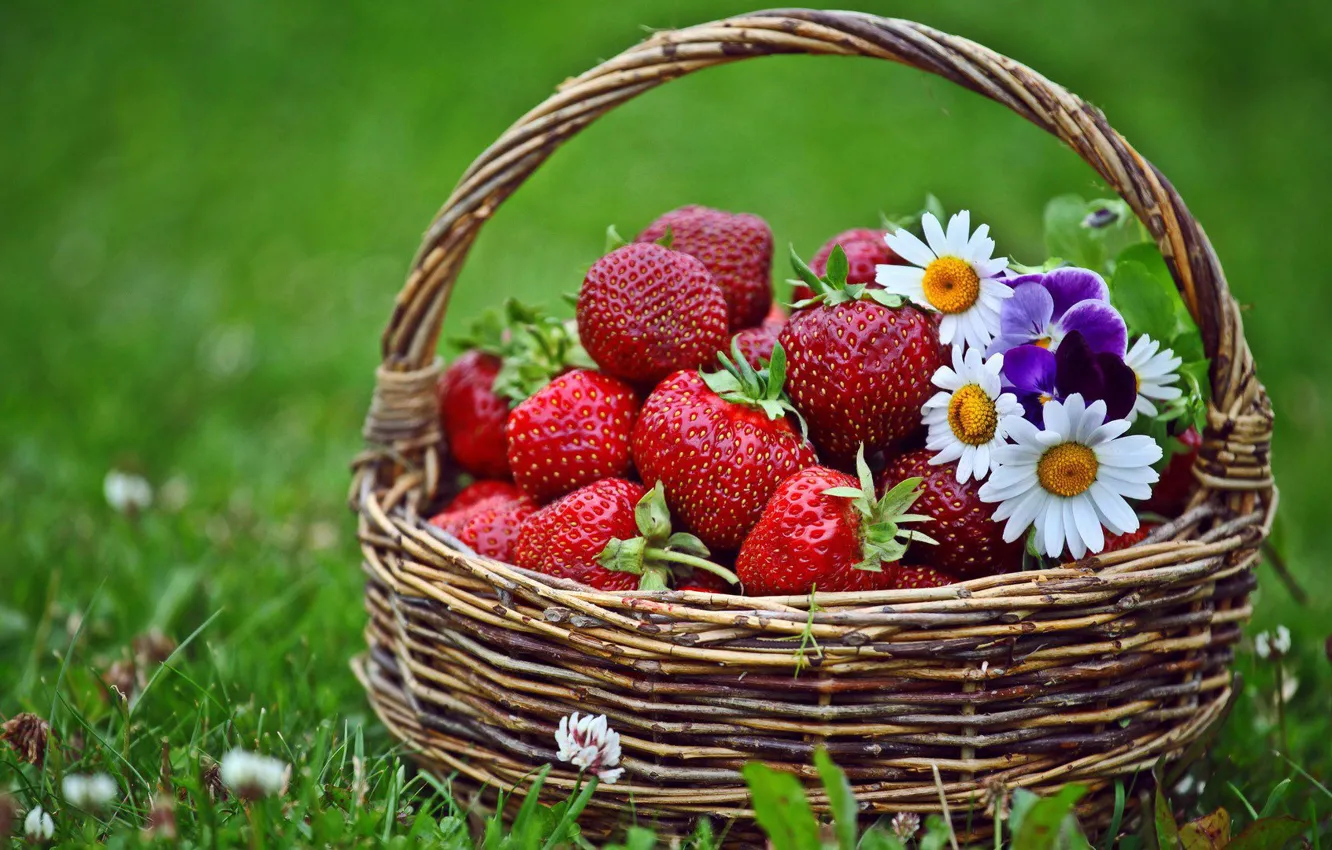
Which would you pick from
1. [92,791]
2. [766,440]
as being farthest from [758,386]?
[92,791]

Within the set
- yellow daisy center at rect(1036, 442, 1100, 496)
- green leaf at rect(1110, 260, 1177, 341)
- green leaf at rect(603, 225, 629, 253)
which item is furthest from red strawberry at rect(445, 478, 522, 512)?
green leaf at rect(1110, 260, 1177, 341)

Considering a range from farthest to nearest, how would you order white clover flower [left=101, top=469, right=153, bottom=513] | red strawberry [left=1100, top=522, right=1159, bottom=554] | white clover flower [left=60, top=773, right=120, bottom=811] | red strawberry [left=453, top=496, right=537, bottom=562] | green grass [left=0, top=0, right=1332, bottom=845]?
white clover flower [left=101, top=469, right=153, bottom=513]
green grass [left=0, top=0, right=1332, bottom=845]
red strawberry [left=453, top=496, right=537, bottom=562]
red strawberry [left=1100, top=522, right=1159, bottom=554]
white clover flower [left=60, top=773, right=120, bottom=811]

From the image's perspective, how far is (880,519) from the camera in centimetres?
115

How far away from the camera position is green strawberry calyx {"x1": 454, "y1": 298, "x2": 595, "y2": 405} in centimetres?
148

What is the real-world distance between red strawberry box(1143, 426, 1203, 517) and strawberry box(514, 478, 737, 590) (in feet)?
1.99

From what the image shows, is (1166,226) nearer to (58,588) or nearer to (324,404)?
(58,588)

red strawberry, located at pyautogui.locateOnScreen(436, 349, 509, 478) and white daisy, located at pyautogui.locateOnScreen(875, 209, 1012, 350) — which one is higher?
white daisy, located at pyautogui.locateOnScreen(875, 209, 1012, 350)

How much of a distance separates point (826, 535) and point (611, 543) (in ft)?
0.75

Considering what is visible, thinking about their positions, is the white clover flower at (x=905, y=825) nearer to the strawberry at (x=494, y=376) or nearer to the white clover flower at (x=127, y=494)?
the strawberry at (x=494, y=376)

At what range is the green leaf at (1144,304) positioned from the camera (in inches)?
50.7

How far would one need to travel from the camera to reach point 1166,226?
1.19m

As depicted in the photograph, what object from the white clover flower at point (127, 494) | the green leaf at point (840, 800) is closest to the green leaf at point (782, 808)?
the green leaf at point (840, 800)

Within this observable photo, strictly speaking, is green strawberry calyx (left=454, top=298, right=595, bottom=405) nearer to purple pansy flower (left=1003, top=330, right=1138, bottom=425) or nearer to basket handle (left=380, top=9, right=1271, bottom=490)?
basket handle (left=380, top=9, right=1271, bottom=490)

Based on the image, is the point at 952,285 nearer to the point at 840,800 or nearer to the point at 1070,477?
the point at 1070,477
